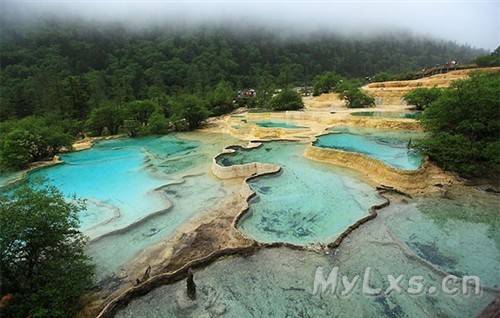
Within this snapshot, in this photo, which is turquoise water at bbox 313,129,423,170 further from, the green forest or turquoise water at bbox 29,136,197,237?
the green forest

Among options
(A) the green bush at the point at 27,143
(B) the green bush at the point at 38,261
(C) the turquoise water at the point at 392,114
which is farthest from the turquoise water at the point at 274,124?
(B) the green bush at the point at 38,261

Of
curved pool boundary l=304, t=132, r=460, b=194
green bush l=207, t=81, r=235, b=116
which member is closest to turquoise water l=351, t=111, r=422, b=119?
curved pool boundary l=304, t=132, r=460, b=194

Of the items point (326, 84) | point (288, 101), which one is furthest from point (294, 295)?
point (326, 84)

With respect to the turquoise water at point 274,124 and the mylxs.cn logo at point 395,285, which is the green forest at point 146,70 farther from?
the mylxs.cn logo at point 395,285

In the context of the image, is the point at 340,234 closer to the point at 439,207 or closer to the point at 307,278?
the point at 307,278

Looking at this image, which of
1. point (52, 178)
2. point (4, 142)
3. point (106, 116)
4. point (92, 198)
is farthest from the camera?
point (106, 116)

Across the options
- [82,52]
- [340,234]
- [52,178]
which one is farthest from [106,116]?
[82,52]

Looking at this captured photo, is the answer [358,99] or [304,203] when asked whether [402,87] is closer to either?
[358,99]
